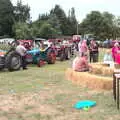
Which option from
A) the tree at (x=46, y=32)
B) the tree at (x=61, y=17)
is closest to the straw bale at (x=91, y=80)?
the tree at (x=46, y=32)

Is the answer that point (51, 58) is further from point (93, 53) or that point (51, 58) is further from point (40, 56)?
point (93, 53)

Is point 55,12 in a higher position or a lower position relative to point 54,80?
higher

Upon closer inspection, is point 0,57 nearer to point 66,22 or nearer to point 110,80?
point 110,80

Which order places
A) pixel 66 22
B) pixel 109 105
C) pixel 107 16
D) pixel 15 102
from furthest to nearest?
pixel 107 16 < pixel 66 22 < pixel 15 102 < pixel 109 105

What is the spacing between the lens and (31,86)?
598 inches

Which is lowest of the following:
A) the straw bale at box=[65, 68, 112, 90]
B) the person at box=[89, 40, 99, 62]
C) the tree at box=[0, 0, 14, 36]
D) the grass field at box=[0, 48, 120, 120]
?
the grass field at box=[0, 48, 120, 120]

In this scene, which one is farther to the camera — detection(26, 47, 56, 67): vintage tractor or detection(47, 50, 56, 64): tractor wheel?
detection(47, 50, 56, 64): tractor wheel

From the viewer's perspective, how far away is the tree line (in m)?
91.1

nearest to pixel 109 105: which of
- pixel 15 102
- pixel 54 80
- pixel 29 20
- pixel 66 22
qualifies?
pixel 15 102

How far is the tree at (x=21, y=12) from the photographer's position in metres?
109

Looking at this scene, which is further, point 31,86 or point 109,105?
point 31,86

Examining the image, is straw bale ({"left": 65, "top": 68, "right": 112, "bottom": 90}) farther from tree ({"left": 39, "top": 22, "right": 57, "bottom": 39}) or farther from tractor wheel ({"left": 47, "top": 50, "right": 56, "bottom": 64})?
tree ({"left": 39, "top": 22, "right": 57, "bottom": 39})

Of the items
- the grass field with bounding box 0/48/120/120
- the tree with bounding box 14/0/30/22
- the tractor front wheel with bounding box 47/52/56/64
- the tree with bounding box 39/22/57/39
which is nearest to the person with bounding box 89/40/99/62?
the tractor front wheel with bounding box 47/52/56/64

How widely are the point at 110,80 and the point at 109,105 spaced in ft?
9.29
